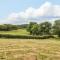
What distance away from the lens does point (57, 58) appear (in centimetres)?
2127

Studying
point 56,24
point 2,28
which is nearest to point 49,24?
point 56,24

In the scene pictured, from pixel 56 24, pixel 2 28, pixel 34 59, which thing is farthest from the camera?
pixel 2 28

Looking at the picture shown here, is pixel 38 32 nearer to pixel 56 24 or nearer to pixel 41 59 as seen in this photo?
pixel 56 24

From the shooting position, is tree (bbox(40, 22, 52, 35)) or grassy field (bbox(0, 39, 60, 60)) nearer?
grassy field (bbox(0, 39, 60, 60))

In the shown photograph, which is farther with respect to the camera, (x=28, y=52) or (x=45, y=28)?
(x=45, y=28)

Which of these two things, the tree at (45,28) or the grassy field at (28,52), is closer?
the grassy field at (28,52)

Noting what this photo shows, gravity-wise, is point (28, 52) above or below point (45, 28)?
below

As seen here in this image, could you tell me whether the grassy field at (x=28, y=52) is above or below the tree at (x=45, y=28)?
below

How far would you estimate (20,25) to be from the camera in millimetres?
121625

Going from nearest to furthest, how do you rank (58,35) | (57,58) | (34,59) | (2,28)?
(34,59), (57,58), (58,35), (2,28)

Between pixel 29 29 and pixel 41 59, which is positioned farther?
pixel 29 29

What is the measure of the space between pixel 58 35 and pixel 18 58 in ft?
165

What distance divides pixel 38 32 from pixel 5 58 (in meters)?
68.5

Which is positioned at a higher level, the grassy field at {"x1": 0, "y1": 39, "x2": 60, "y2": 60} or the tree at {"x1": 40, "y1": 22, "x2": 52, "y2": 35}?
the tree at {"x1": 40, "y1": 22, "x2": 52, "y2": 35}
